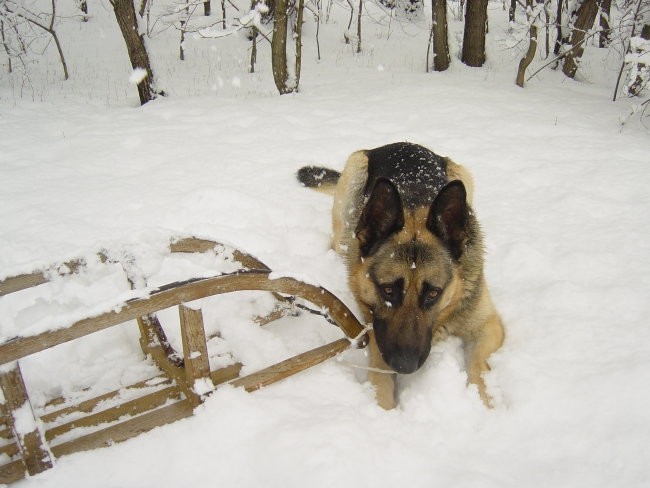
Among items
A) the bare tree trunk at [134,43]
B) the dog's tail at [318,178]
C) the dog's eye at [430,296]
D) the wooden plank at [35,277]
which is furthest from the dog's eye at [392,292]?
the bare tree trunk at [134,43]

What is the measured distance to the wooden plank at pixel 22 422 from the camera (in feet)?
6.49

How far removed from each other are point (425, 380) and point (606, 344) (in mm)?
1234

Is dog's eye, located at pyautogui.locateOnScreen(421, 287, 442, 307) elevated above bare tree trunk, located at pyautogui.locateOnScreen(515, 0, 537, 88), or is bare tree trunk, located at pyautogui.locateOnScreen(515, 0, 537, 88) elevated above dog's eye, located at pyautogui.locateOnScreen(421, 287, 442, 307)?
bare tree trunk, located at pyautogui.locateOnScreen(515, 0, 537, 88)

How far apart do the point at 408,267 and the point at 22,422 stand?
6.63 ft

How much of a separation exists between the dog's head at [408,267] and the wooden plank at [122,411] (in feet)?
4.03

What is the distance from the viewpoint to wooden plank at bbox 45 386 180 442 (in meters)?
2.36

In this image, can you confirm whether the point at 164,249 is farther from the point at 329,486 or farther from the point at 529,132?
the point at 529,132

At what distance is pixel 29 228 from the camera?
14.5 feet

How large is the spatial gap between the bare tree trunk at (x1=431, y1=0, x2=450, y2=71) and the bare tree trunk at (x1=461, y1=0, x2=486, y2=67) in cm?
48

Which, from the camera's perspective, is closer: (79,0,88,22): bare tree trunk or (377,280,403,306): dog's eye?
(377,280,403,306): dog's eye

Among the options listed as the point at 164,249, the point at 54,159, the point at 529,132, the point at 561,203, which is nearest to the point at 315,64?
the point at 529,132

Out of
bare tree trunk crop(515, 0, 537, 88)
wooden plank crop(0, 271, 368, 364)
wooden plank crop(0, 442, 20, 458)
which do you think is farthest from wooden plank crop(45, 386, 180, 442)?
bare tree trunk crop(515, 0, 537, 88)

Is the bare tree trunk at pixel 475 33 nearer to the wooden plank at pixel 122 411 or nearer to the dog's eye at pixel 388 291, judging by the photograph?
the dog's eye at pixel 388 291

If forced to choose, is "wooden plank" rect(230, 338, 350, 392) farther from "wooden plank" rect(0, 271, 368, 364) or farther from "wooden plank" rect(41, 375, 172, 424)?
"wooden plank" rect(41, 375, 172, 424)
